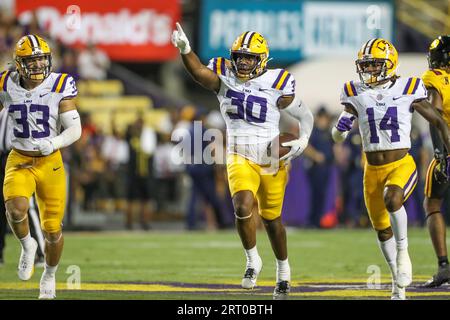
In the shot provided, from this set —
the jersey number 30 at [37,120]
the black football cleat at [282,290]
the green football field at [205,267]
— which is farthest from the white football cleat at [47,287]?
the black football cleat at [282,290]

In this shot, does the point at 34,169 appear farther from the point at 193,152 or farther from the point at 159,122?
the point at 159,122

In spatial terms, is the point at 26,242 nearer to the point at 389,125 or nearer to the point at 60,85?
the point at 60,85

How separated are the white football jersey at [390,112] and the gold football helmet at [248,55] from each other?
76cm

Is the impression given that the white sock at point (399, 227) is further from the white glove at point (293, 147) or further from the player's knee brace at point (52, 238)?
the player's knee brace at point (52, 238)

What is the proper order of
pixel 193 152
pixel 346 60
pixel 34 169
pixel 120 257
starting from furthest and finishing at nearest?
1. pixel 346 60
2. pixel 193 152
3. pixel 120 257
4. pixel 34 169

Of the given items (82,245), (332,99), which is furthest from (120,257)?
(332,99)

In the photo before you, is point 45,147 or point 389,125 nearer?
point 45,147

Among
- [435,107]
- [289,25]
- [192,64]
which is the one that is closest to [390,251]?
[435,107]

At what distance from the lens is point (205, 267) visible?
9.88m

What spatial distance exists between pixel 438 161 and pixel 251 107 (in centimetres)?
150

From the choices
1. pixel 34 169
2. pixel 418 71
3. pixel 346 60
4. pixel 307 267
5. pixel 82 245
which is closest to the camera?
pixel 34 169

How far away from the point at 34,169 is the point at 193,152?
288 inches

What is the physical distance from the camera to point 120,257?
10828mm
